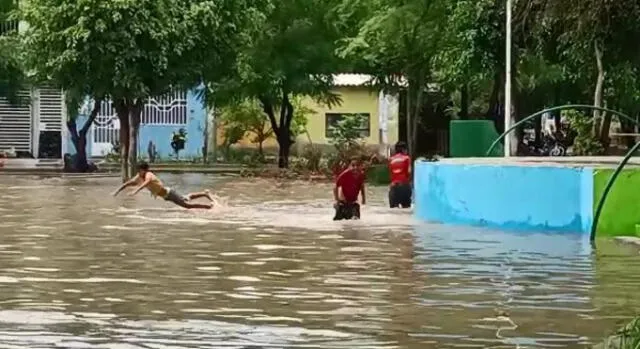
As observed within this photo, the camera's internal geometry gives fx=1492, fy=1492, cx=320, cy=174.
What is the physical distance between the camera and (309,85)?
170 ft

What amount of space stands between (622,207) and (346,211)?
570cm

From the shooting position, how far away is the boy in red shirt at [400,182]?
2959cm

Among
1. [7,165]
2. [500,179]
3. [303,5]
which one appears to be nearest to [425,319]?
[500,179]

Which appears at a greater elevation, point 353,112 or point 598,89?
point 598,89

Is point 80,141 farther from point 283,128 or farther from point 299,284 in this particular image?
point 299,284

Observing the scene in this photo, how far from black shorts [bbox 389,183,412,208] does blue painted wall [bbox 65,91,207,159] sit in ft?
114

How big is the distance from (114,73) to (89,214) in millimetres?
13437

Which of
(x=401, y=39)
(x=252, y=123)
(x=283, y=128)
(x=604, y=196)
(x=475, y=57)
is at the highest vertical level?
(x=401, y=39)

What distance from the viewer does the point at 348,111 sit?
67.3m

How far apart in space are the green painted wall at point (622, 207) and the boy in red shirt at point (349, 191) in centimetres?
510

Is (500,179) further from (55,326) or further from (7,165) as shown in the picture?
(7,165)

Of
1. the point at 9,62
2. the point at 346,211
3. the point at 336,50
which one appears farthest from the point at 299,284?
the point at 9,62

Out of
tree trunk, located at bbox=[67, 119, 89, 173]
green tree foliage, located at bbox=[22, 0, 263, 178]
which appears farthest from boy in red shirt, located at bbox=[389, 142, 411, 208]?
tree trunk, located at bbox=[67, 119, 89, 173]

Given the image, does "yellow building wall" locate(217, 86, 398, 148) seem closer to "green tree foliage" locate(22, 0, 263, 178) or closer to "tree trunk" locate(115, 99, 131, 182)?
"tree trunk" locate(115, 99, 131, 182)
